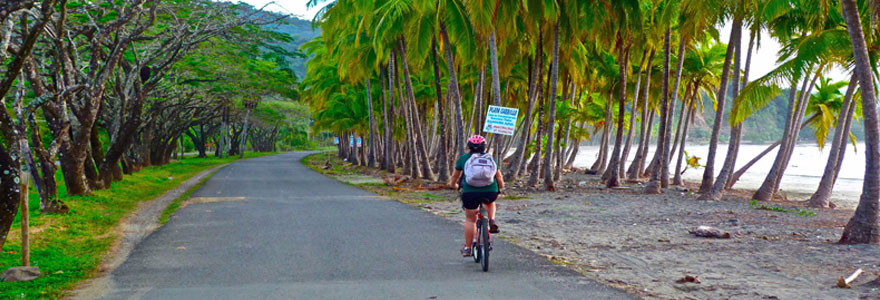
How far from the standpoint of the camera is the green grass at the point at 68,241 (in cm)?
653

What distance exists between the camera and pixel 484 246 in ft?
23.0

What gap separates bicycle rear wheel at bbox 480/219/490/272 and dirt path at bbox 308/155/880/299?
1.07m

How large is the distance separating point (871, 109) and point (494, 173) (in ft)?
19.1

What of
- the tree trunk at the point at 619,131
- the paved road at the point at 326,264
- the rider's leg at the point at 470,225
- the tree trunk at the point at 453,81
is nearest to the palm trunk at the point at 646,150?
the tree trunk at the point at 619,131

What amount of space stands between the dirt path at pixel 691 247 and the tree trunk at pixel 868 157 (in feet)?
1.15

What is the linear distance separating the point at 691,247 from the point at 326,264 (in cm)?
484

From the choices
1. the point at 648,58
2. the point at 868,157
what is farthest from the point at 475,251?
the point at 648,58

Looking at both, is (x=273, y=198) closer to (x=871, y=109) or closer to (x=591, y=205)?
(x=591, y=205)

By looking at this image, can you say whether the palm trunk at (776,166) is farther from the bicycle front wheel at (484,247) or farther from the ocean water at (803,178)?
the bicycle front wheel at (484,247)

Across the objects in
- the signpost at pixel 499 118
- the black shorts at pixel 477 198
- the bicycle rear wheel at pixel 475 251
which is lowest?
the bicycle rear wheel at pixel 475 251

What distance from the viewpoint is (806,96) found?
1941 centimetres

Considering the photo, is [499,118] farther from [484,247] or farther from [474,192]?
[484,247]

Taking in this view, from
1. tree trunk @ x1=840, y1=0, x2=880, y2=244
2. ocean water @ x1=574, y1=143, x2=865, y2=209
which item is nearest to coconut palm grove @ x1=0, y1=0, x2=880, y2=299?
tree trunk @ x1=840, y1=0, x2=880, y2=244

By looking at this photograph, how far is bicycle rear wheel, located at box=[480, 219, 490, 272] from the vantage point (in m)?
6.99
